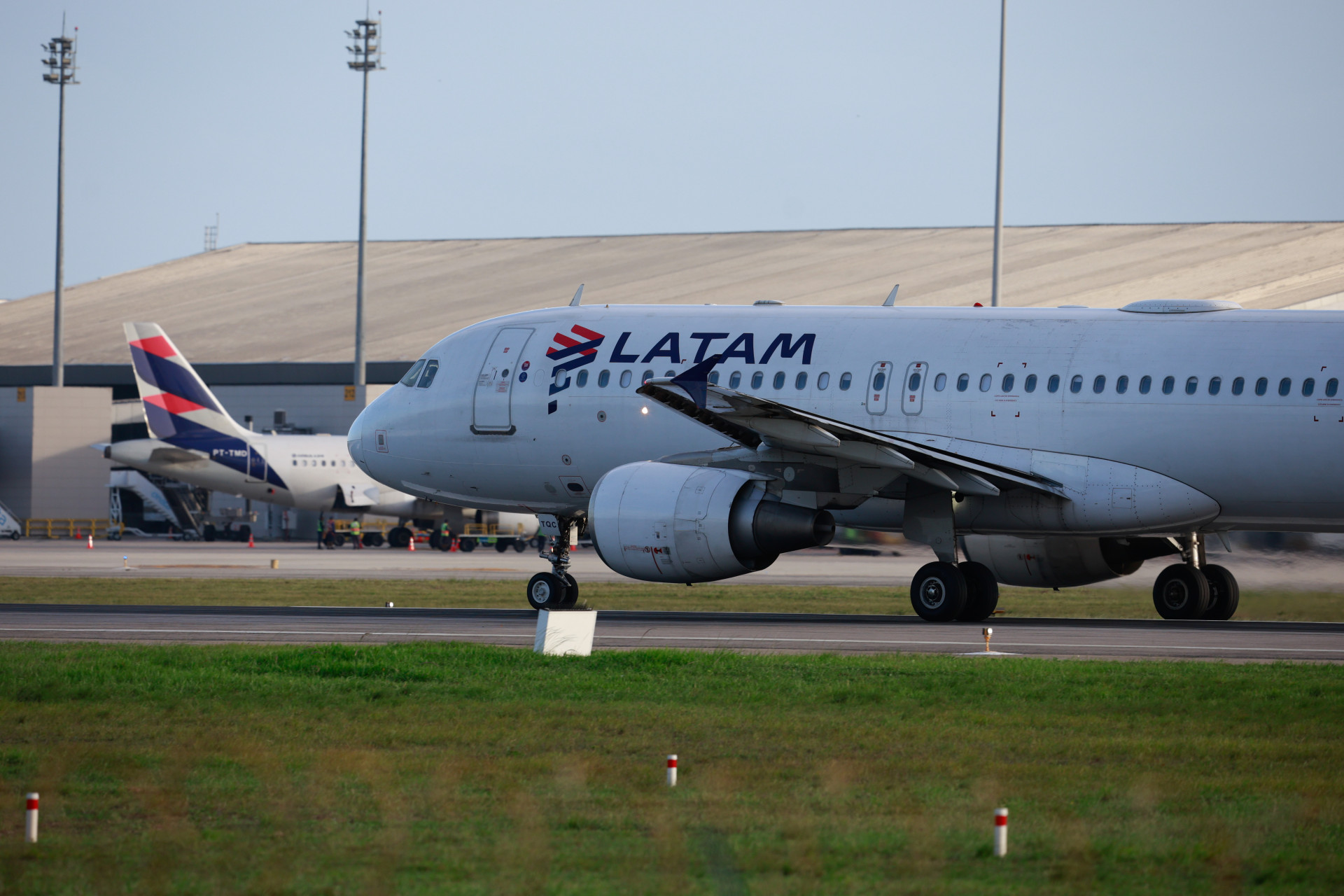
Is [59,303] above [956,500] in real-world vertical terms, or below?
above

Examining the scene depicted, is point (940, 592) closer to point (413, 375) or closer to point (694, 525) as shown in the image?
point (694, 525)

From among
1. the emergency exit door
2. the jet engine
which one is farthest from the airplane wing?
the emergency exit door

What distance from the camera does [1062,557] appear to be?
24.6 meters

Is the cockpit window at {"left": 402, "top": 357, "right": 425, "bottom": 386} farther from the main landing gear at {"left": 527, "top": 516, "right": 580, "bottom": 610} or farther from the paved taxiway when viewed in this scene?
the paved taxiway

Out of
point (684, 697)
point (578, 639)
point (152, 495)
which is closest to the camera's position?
point (684, 697)

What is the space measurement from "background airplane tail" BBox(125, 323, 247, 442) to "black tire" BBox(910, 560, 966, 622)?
142ft

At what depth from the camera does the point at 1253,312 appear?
23000mm

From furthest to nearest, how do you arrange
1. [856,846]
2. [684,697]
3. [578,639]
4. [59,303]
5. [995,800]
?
[59,303]
[578,639]
[684,697]
[995,800]
[856,846]

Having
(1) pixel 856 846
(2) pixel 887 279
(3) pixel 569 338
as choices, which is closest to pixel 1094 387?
(3) pixel 569 338

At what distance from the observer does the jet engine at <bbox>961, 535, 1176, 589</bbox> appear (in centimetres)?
2462

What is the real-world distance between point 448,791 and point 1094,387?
14.6 meters

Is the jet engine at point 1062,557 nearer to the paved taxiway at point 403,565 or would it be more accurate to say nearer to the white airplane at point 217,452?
the paved taxiway at point 403,565

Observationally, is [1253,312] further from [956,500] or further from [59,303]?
[59,303]

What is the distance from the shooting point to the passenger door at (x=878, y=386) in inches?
925
